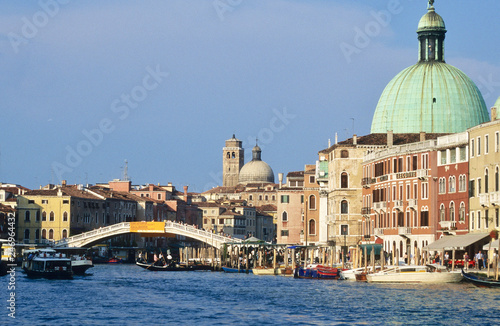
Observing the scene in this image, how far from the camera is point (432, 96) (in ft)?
209

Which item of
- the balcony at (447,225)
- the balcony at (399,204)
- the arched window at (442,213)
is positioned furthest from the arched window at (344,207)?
the balcony at (447,225)

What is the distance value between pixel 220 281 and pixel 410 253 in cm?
899

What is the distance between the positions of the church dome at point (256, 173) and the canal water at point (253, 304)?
127 m

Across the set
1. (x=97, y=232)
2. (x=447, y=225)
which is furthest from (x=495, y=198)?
(x=97, y=232)

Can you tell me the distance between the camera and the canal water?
102ft

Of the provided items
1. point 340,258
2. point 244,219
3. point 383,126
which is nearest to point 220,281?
point 340,258

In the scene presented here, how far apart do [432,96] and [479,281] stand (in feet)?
86.4

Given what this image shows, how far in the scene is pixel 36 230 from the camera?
91.7 m

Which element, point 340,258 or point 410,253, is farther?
point 340,258

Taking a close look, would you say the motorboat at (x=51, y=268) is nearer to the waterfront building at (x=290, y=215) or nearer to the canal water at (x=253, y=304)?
the canal water at (x=253, y=304)

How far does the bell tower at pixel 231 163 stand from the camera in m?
190

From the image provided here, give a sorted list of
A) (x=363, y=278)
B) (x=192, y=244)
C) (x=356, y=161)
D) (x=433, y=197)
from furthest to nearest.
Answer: (x=192, y=244), (x=356, y=161), (x=433, y=197), (x=363, y=278)

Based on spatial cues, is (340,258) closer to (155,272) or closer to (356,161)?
(356,161)

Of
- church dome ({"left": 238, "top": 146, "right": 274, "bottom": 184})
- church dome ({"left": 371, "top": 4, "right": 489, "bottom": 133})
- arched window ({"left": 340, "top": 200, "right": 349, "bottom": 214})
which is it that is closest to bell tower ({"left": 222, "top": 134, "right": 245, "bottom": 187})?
church dome ({"left": 238, "top": 146, "right": 274, "bottom": 184})
